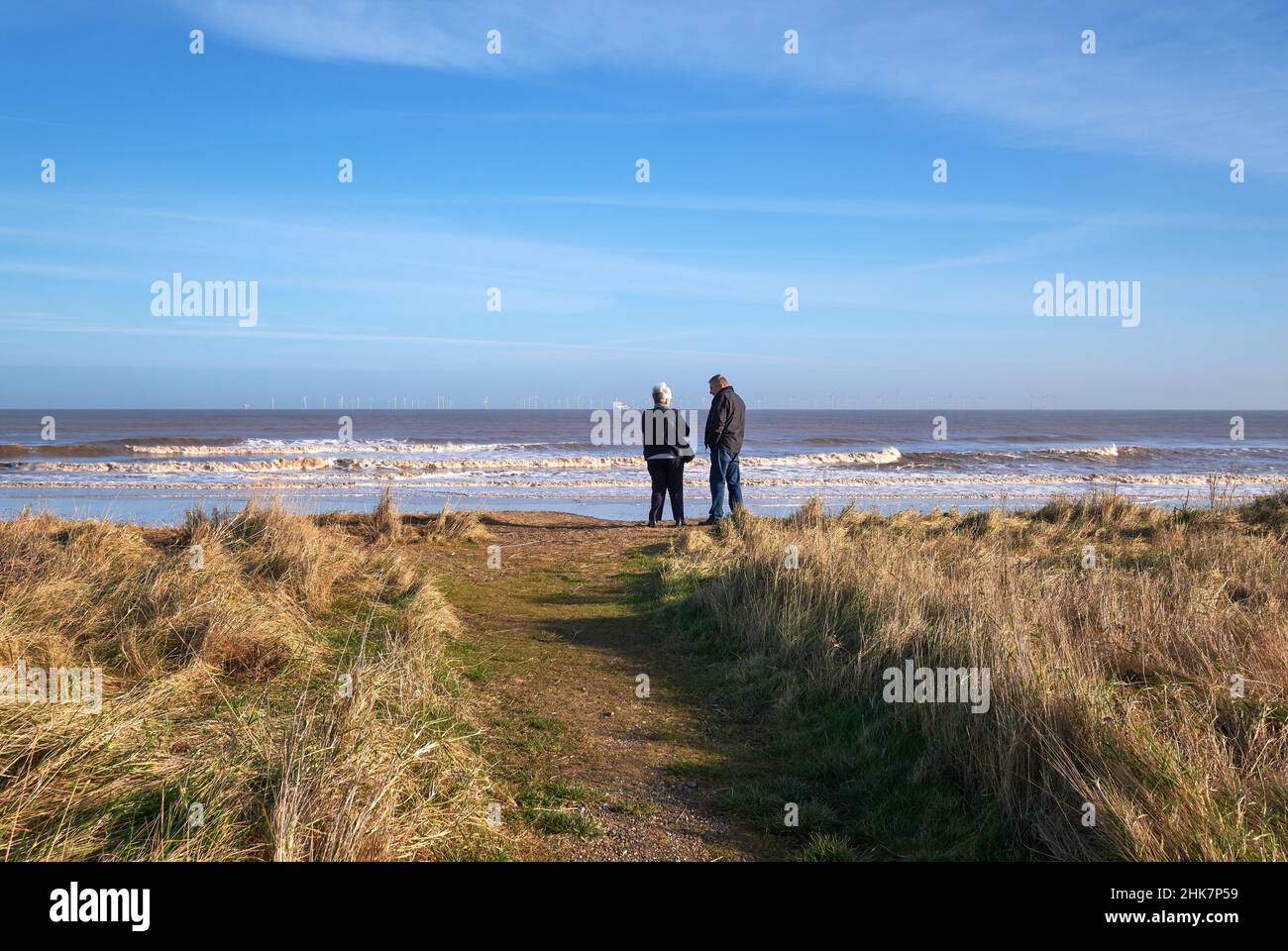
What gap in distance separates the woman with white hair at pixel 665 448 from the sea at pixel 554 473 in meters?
3.40

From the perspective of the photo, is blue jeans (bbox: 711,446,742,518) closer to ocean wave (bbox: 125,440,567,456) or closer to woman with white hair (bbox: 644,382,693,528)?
woman with white hair (bbox: 644,382,693,528)

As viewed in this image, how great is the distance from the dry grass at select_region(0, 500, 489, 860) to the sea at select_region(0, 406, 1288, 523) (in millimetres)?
4298

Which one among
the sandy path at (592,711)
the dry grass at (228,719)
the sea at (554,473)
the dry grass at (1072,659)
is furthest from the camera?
the sea at (554,473)

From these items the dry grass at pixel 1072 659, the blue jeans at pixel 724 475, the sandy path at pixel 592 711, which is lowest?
the sandy path at pixel 592 711

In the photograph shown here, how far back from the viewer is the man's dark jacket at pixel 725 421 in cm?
1266

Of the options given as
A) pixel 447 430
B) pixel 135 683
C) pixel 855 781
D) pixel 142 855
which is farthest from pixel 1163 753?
pixel 447 430

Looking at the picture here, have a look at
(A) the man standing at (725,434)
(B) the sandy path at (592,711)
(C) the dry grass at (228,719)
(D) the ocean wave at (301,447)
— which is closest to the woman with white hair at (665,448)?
(A) the man standing at (725,434)

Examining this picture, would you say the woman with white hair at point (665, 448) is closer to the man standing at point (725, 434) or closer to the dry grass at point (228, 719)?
the man standing at point (725, 434)

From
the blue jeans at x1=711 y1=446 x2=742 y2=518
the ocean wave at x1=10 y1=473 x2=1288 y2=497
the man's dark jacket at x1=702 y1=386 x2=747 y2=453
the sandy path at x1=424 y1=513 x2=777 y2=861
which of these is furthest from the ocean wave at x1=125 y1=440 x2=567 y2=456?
the sandy path at x1=424 y1=513 x2=777 y2=861

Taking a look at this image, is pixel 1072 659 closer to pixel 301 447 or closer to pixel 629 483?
pixel 629 483

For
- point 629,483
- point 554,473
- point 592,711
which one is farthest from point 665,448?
point 554,473
